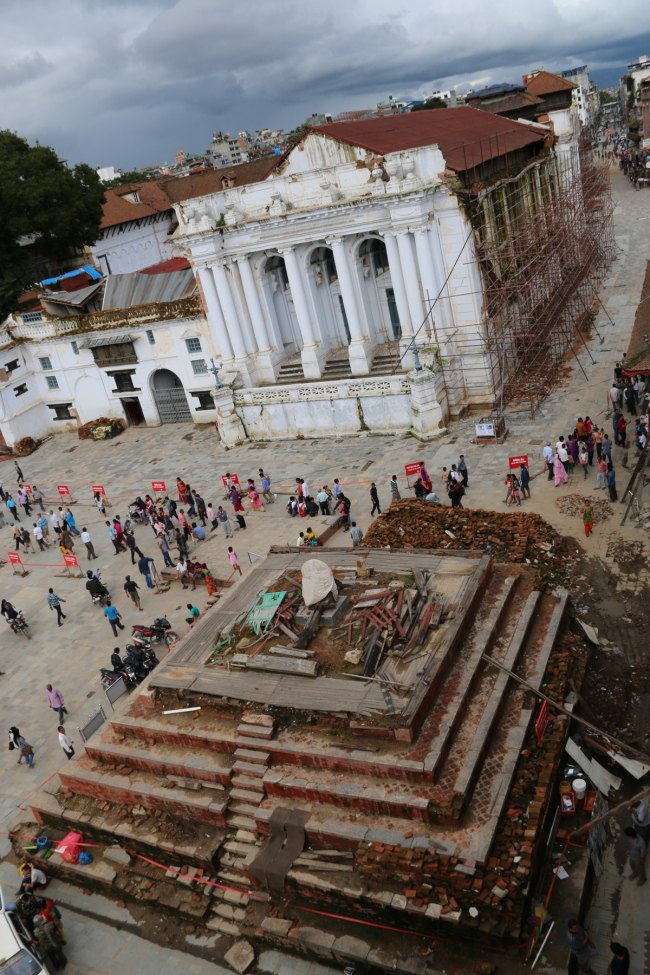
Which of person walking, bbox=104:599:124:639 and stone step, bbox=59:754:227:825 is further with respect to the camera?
person walking, bbox=104:599:124:639

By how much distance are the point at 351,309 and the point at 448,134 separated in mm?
12202

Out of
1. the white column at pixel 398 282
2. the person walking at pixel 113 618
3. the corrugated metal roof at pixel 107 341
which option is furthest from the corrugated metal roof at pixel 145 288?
the person walking at pixel 113 618

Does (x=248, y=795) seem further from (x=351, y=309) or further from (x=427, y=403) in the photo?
(x=351, y=309)

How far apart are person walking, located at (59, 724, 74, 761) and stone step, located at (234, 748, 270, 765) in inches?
201

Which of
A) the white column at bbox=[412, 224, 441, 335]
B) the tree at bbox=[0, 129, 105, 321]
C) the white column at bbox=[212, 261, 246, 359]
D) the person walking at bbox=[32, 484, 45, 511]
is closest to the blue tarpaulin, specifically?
the tree at bbox=[0, 129, 105, 321]

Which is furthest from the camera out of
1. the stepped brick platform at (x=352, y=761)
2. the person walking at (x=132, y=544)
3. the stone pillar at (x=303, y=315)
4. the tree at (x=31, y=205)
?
the tree at (x=31, y=205)

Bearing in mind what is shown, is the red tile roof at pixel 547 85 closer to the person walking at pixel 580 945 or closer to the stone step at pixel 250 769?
the stone step at pixel 250 769

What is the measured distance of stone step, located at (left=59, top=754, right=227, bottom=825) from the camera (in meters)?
14.1

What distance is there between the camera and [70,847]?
1485 cm

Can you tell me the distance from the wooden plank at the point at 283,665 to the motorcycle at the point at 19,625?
36.3ft

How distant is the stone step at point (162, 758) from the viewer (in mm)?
14453

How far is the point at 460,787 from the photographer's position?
1239 cm

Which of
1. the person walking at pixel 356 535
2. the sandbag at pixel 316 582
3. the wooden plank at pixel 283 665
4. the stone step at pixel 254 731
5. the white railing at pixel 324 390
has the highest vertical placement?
the sandbag at pixel 316 582

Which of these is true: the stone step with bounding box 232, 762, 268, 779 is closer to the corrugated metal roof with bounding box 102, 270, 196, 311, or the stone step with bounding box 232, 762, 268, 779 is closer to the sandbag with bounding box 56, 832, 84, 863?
the sandbag with bounding box 56, 832, 84, 863
